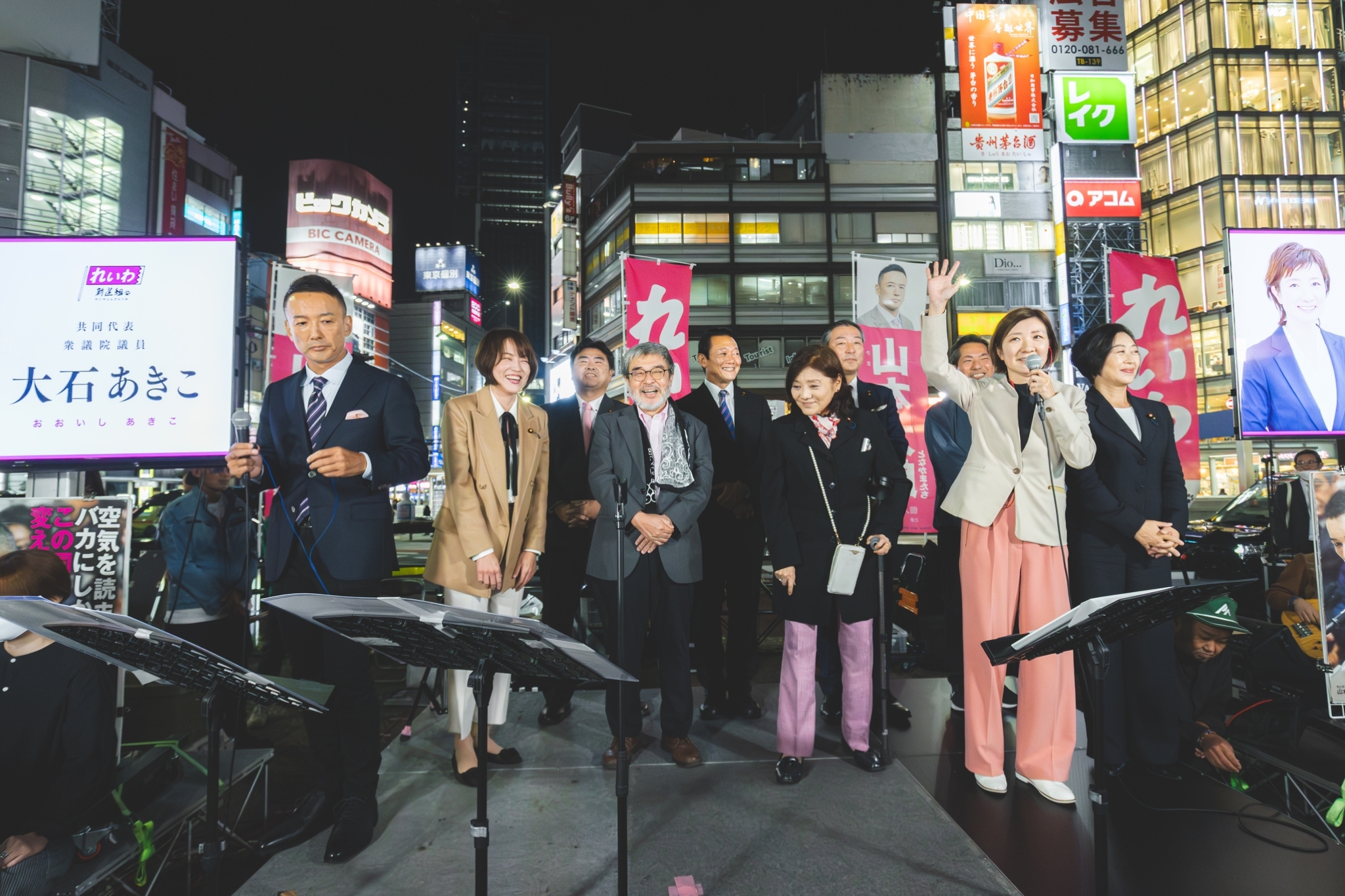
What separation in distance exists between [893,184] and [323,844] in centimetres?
3532

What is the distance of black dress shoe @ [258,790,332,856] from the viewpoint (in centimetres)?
273

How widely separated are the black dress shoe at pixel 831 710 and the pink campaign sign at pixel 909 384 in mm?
3895

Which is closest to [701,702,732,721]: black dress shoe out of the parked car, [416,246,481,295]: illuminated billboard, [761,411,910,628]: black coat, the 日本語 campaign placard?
[761,411,910,628]: black coat

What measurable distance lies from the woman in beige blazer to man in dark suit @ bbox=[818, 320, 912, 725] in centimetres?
181

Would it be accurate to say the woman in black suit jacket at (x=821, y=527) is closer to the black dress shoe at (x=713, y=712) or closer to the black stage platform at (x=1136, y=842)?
the black stage platform at (x=1136, y=842)

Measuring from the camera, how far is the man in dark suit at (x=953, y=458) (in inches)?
174

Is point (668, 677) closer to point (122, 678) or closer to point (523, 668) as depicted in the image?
point (523, 668)

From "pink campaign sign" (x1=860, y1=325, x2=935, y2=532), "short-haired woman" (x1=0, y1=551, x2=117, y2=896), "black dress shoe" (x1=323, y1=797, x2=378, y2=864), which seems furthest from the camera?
"pink campaign sign" (x1=860, y1=325, x2=935, y2=532)

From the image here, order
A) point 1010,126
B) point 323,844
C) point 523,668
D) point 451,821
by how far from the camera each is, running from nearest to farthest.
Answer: point 523,668 → point 323,844 → point 451,821 → point 1010,126

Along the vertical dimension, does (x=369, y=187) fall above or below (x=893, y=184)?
above

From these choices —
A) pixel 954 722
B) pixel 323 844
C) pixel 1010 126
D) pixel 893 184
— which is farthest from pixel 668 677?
pixel 893 184

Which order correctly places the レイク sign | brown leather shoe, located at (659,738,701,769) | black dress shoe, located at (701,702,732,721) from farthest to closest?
1. the レイク sign
2. black dress shoe, located at (701,702,732,721)
3. brown leather shoe, located at (659,738,701,769)

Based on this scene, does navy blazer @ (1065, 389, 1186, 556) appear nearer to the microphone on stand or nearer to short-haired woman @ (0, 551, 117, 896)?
the microphone on stand

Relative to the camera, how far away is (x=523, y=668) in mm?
1982
